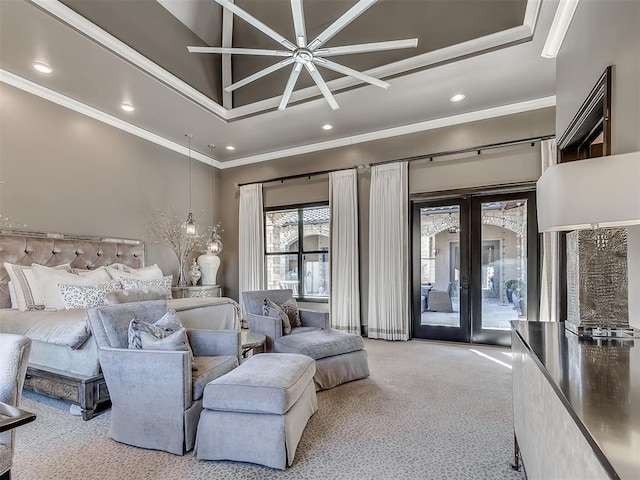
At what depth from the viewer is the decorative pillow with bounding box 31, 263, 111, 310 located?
11.1 feet

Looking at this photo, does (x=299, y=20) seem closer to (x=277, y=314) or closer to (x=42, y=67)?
(x=277, y=314)

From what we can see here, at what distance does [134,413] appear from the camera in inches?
87.6

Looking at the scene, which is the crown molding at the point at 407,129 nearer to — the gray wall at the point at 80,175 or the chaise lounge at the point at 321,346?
the gray wall at the point at 80,175

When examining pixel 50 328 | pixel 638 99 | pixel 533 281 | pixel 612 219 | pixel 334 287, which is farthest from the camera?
pixel 334 287

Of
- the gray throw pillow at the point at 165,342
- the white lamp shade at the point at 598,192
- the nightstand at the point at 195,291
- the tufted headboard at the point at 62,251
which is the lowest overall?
the nightstand at the point at 195,291

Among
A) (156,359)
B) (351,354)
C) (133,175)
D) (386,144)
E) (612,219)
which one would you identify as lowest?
(351,354)

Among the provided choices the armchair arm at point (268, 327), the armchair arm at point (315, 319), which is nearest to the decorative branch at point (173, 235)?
the armchair arm at point (268, 327)

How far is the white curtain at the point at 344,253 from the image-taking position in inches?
215

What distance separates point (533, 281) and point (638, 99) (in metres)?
3.24

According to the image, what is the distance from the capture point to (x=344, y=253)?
219 inches

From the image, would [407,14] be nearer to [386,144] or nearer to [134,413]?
[386,144]

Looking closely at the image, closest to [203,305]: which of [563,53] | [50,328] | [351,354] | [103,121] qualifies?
[50,328]

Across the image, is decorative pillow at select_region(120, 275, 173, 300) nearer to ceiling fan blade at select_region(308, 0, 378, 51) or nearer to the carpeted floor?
the carpeted floor

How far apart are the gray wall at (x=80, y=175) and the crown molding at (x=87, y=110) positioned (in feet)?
0.20
